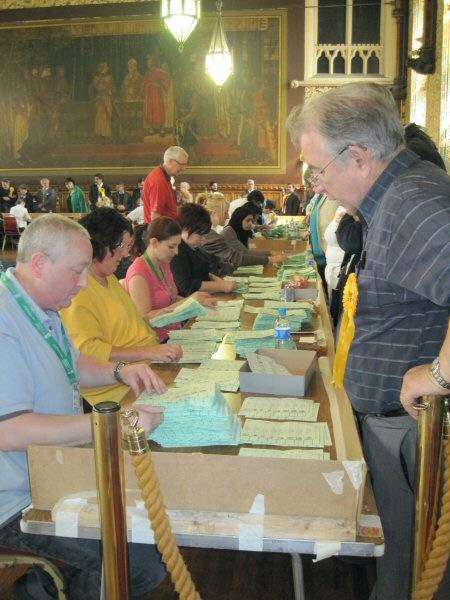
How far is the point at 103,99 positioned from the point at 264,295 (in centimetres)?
1365

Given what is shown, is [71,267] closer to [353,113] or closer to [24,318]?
[24,318]

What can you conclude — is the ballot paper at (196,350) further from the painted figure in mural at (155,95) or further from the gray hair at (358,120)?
the painted figure in mural at (155,95)

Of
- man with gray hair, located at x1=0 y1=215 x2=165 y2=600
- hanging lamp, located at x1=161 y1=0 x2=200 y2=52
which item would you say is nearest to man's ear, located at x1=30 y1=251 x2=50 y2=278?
man with gray hair, located at x1=0 y1=215 x2=165 y2=600

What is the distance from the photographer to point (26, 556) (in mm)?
1665

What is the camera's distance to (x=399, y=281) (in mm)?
1607

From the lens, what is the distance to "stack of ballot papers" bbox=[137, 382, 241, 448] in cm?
178

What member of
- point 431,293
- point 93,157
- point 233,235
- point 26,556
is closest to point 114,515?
point 26,556

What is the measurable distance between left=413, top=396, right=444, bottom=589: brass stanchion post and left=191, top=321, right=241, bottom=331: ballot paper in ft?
6.36

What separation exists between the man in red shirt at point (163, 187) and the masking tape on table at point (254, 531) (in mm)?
5056

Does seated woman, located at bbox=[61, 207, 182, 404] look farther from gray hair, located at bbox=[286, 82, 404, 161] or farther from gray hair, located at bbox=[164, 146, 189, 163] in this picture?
gray hair, located at bbox=[164, 146, 189, 163]

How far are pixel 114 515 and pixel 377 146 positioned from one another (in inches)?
45.5

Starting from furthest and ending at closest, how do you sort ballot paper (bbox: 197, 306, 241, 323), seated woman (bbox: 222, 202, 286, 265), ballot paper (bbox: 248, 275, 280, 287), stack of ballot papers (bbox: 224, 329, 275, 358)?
seated woman (bbox: 222, 202, 286, 265) < ballot paper (bbox: 248, 275, 280, 287) < ballot paper (bbox: 197, 306, 241, 323) < stack of ballot papers (bbox: 224, 329, 275, 358)

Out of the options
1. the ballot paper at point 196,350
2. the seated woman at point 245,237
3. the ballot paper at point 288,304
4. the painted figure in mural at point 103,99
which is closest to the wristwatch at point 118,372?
the ballot paper at point 196,350

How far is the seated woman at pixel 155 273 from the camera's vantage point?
12.2 feet
